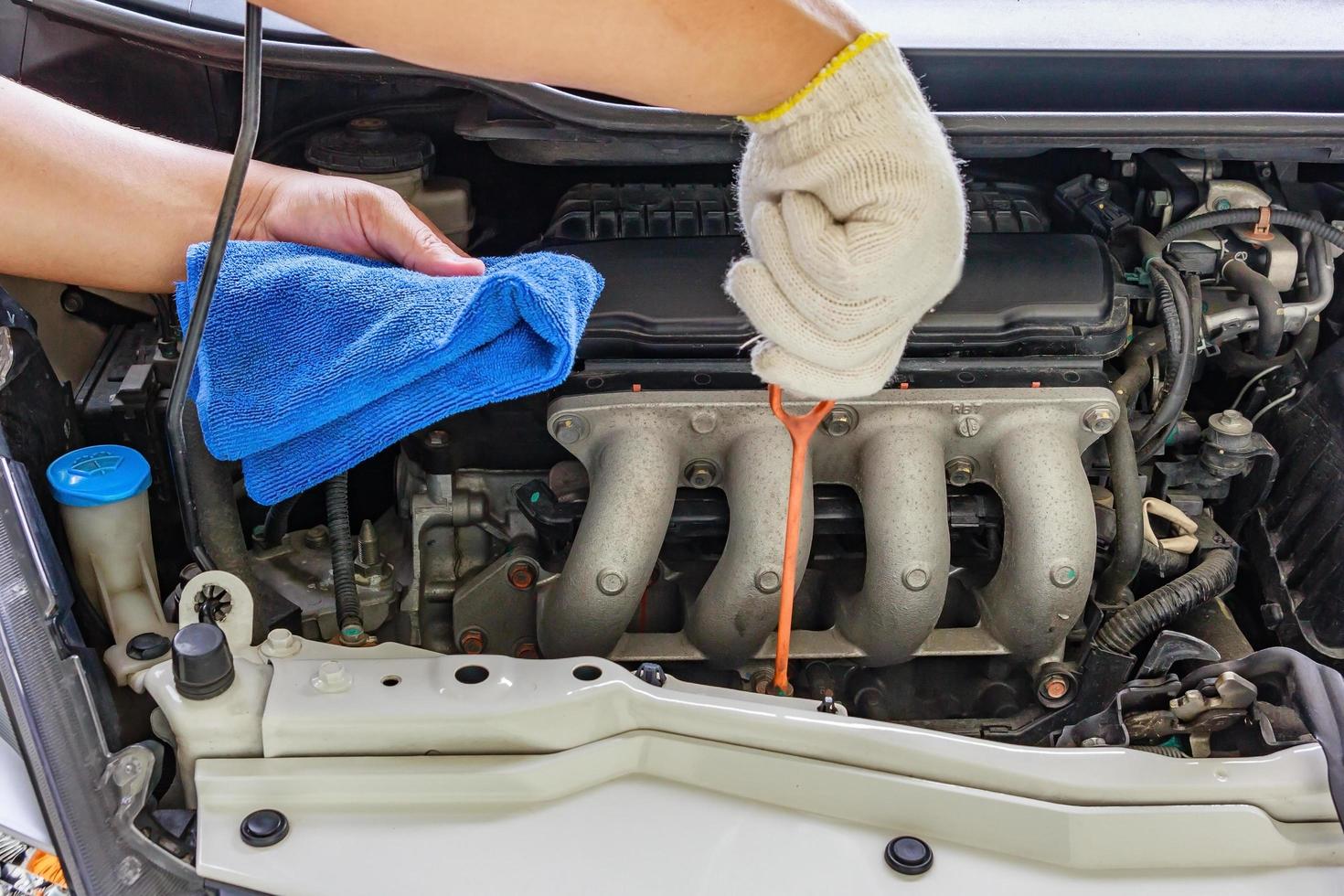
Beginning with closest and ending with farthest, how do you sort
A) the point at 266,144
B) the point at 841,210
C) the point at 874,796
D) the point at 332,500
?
the point at 841,210 → the point at 874,796 → the point at 332,500 → the point at 266,144

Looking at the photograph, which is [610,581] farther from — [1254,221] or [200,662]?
[1254,221]

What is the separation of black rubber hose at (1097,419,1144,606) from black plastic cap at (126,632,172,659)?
1.07m

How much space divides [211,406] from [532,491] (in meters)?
0.41

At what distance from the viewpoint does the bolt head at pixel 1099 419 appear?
1.33 metres

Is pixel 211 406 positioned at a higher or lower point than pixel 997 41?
lower

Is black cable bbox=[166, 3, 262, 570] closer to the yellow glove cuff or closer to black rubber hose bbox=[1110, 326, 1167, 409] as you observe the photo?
the yellow glove cuff

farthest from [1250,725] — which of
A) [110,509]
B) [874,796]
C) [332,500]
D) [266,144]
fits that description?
[266,144]

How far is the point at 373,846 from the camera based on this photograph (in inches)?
38.0

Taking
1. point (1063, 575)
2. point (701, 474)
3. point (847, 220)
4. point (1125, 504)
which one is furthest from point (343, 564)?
point (1125, 504)

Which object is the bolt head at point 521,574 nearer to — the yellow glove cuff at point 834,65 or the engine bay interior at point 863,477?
the engine bay interior at point 863,477

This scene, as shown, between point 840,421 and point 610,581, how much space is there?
321 mm

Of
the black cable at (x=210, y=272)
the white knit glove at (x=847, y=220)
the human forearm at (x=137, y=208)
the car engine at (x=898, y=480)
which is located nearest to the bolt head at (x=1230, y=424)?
the car engine at (x=898, y=480)

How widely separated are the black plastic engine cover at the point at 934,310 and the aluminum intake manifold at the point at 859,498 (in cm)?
6

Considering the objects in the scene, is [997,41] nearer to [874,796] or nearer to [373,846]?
[874,796]
